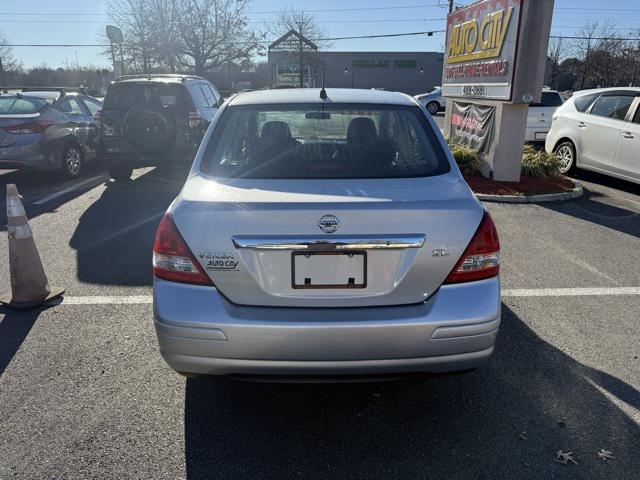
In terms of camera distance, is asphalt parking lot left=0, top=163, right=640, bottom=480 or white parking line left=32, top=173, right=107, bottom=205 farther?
white parking line left=32, top=173, right=107, bottom=205

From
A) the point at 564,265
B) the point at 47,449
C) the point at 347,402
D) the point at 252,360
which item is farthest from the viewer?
the point at 564,265

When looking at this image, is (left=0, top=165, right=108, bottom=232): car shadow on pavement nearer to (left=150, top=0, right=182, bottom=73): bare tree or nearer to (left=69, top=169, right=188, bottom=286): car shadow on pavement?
(left=69, top=169, right=188, bottom=286): car shadow on pavement

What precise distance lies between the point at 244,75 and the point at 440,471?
4706cm

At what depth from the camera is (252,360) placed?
2223 mm

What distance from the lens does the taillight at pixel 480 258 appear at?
2.29 metres

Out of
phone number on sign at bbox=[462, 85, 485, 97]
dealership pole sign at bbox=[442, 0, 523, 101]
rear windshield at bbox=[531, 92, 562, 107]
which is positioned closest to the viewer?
dealership pole sign at bbox=[442, 0, 523, 101]

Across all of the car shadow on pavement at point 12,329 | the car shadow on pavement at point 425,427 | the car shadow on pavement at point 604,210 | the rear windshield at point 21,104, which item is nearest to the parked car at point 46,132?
the rear windshield at point 21,104

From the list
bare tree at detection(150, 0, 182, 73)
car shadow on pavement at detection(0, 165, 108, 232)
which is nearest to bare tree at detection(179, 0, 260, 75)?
bare tree at detection(150, 0, 182, 73)

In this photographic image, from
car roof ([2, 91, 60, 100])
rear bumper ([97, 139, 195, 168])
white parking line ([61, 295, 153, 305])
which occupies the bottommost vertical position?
white parking line ([61, 295, 153, 305])

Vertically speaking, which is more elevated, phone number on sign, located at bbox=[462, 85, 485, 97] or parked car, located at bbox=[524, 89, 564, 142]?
phone number on sign, located at bbox=[462, 85, 485, 97]

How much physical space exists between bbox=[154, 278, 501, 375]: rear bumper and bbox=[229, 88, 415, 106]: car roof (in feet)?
4.64

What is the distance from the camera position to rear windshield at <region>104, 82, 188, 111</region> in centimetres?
820

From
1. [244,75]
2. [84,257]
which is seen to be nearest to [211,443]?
[84,257]

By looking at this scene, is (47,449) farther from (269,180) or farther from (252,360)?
(269,180)
